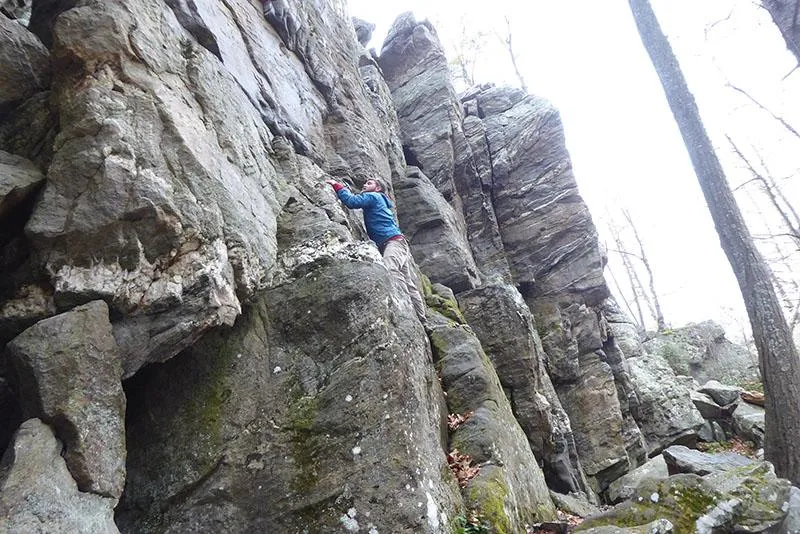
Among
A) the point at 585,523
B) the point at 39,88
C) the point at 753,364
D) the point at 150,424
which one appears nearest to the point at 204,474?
the point at 150,424

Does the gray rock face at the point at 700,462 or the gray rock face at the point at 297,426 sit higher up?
the gray rock face at the point at 297,426

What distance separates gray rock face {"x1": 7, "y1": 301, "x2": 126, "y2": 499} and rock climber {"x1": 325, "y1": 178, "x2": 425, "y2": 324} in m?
5.25

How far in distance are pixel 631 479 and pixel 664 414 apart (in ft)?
13.7

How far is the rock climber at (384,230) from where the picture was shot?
973 centimetres

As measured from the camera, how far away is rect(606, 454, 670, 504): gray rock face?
12.7m

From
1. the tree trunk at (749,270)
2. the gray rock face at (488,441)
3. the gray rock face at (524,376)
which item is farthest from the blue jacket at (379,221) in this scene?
the tree trunk at (749,270)

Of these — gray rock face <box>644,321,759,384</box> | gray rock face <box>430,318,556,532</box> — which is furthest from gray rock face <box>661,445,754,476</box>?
gray rock face <box>644,321,759,384</box>

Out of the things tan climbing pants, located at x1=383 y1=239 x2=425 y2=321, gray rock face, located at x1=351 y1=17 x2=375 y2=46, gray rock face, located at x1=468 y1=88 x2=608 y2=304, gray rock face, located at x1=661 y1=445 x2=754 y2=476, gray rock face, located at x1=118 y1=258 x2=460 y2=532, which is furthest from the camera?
gray rock face, located at x1=351 y1=17 x2=375 y2=46

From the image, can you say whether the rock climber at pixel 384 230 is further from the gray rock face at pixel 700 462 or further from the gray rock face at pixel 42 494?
the gray rock face at pixel 42 494

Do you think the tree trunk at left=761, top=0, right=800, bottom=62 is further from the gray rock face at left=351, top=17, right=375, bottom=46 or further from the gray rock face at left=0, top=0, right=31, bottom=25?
the gray rock face at left=351, top=17, right=375, bottom=46

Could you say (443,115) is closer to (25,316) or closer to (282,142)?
(282,142)

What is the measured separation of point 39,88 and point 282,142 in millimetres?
4006

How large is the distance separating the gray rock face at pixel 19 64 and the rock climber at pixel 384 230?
15.6 ft

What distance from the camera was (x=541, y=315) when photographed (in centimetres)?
1627
